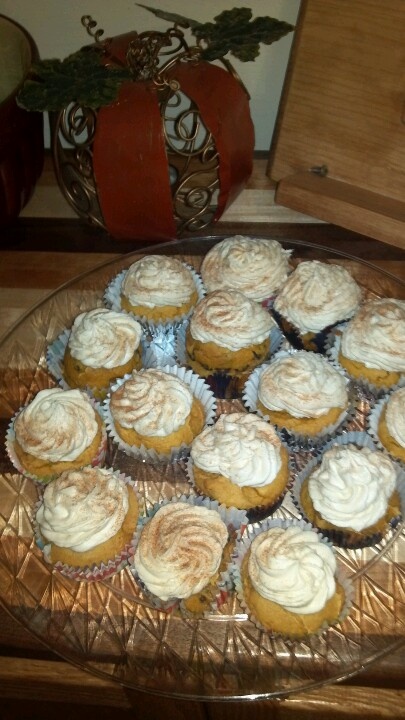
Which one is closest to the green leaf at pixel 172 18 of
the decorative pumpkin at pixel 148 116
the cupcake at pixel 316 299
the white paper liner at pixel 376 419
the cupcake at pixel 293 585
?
the decorative pumpkin at pixel 148 116

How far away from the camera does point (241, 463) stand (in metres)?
1.69

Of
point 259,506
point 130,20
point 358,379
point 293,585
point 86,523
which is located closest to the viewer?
point 293,585

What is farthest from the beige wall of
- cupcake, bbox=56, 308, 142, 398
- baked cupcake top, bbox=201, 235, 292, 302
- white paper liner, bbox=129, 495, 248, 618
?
white paper liner, bbox=129, 495, 248, 618

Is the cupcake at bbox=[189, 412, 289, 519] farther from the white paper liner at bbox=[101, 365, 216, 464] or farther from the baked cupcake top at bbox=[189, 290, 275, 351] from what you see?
the baked cupcake top at bbox=[189, 290, 275, 351]

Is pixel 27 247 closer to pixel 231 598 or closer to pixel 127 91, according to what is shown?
pixel 127 91

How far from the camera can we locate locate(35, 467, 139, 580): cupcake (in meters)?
1.62

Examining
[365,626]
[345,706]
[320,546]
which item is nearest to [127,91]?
[320,546]

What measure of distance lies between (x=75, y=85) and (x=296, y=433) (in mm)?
1201

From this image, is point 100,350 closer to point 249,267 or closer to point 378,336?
point 249,267

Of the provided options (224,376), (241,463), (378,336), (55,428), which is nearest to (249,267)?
(224,376)

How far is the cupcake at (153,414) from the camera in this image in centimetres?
182

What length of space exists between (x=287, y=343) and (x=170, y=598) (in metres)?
0.98

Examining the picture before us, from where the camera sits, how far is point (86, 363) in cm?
195

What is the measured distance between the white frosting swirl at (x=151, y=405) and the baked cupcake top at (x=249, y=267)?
0.44m
